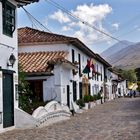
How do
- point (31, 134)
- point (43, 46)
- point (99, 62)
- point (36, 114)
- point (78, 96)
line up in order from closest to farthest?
point (31, 134) → point (36, 114) → point (43, 46) → point (78, 96) → point (99, 62)

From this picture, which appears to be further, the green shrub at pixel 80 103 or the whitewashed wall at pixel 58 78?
the green shrub at pixel 80 103

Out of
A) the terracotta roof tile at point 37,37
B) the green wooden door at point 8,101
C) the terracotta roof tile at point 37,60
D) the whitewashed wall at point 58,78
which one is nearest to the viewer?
the green wooden door at point 8,101

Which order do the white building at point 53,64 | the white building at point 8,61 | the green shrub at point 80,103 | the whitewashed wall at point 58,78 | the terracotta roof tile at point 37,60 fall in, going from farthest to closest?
the green shrub at point 80,103
the whitewashed wall at point 58,78
the white building at point 53,64
the terracotta roof tile at point 37,60
the white building at point 8,61

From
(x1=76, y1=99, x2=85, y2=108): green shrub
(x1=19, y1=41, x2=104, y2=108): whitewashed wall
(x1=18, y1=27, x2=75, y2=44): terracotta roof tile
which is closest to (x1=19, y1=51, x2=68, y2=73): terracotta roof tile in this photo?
(x1=19, y1=41, x2=104, y2=108): whitewashed wall

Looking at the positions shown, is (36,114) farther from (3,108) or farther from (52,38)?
(52,38)

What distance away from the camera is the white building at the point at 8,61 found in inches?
626

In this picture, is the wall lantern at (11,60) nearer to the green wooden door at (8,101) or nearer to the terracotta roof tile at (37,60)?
the green wooden door at (8,101)

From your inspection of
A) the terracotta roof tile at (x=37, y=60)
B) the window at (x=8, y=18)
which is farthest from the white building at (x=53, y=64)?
the window at (x=8, y=18)

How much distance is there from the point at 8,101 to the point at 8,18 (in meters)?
3.20

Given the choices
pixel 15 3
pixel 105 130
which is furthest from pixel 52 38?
pixel 105 130

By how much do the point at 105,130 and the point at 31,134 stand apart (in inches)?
118

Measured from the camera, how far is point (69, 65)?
26.5 meters

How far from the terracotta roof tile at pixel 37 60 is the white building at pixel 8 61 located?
762 cm

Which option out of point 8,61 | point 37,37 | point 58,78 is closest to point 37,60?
point 58,78
